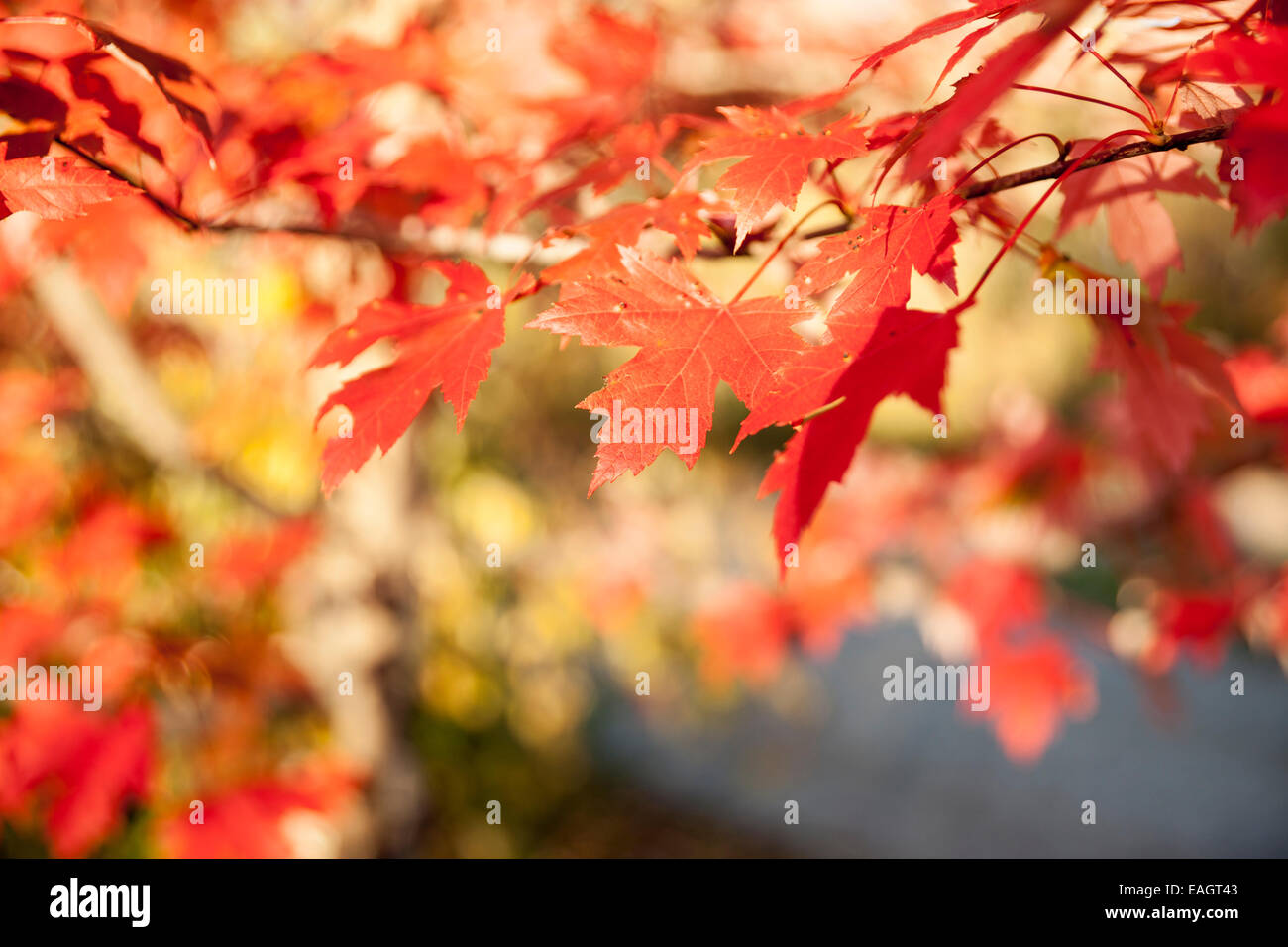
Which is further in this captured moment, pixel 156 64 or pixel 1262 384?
pixel 1262 384

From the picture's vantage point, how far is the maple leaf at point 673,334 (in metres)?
0.63

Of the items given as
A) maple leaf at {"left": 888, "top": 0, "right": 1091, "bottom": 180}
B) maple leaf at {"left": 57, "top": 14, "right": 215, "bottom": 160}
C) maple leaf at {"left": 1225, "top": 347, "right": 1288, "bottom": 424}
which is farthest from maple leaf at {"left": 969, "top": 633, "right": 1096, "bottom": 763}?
maple leaf at {"left": 57, "top": 14, "right": 215, "bottom": 160}

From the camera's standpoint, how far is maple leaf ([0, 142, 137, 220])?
67 centimetres

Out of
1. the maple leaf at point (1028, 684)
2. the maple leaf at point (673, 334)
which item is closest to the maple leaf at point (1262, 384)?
the maple leaf at point (1028, 684)

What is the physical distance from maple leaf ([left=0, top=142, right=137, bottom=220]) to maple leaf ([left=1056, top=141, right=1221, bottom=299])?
0.89m

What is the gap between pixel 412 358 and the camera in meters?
0.74

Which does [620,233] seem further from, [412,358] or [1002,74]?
[1002,74]

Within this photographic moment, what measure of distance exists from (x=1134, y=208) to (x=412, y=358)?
74 cm

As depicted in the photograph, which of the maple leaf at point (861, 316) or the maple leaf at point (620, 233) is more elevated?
the maple leaf at point (620, 233)

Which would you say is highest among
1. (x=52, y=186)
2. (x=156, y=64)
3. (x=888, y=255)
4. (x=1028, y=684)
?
(x=156, y=64)

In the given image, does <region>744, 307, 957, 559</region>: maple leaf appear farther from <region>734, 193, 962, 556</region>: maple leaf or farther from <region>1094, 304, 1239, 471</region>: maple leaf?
<region>1094, 304, 1239, 471</region>: maple leaf

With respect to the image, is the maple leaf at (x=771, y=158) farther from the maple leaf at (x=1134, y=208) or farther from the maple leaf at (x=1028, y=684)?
the maple leaf at (x=1028, y=684)

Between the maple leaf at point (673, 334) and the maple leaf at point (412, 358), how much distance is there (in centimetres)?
9

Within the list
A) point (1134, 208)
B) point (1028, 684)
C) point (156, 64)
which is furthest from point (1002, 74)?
point (1028, 684)
